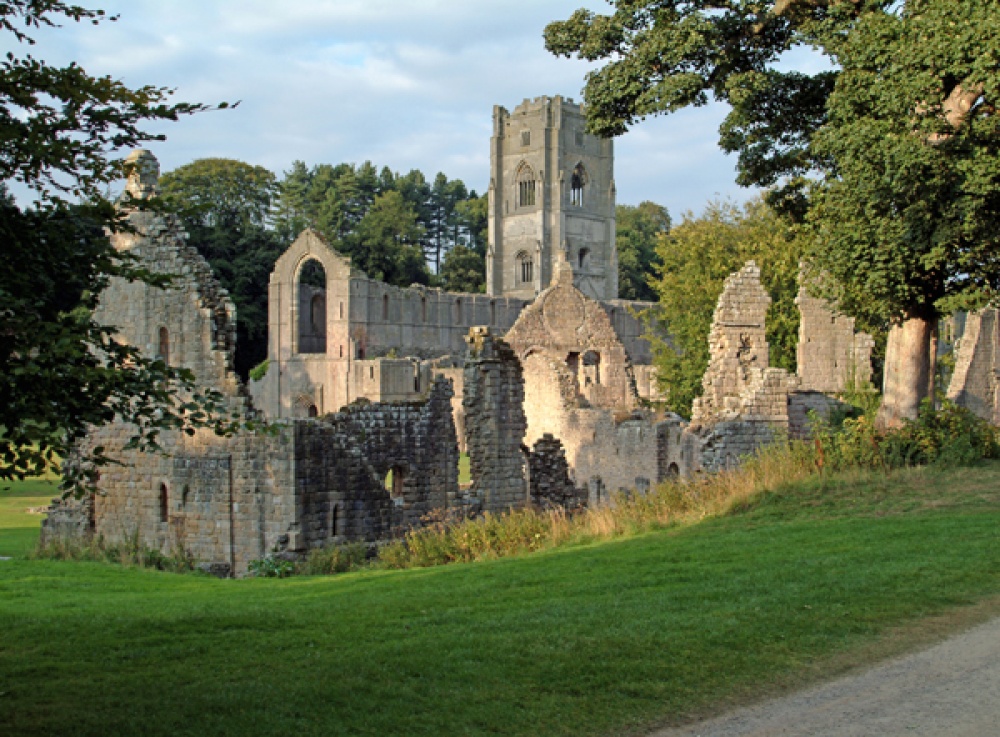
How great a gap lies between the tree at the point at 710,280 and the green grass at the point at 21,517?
1997 cm

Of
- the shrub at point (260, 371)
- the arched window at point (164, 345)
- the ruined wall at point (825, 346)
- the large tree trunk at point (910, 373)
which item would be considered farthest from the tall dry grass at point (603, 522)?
the shrub at point (260, 371)

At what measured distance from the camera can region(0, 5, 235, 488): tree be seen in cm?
596

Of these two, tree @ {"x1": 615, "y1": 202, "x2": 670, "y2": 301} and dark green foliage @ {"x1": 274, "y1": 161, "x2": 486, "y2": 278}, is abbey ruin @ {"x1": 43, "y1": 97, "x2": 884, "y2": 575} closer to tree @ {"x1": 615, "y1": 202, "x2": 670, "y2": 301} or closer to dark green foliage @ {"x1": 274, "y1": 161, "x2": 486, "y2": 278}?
dark green foliage @ {"x1": 274, "y1": 161, "x2": 486, "y2": 278}

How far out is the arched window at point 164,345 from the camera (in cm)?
1733

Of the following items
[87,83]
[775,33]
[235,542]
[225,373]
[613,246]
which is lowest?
[235,542]

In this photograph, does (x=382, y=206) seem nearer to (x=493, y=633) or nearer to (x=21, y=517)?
(x=21, y=517)

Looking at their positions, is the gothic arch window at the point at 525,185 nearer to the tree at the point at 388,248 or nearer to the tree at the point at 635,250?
the tree at the point at 635,250

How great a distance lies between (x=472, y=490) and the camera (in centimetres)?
1873

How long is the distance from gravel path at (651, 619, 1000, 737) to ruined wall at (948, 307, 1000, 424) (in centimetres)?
2510

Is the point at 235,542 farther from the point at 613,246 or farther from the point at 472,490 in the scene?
the point at 613,246

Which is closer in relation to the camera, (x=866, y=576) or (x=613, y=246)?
(x=866, y=576)

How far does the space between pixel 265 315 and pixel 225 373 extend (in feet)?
172

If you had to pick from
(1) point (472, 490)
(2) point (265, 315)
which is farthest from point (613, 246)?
(1) point (472, 490)

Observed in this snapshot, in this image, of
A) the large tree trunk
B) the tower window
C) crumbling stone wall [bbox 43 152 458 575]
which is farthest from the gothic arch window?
crumbling stone wall [bbox 43 152 458 575]
